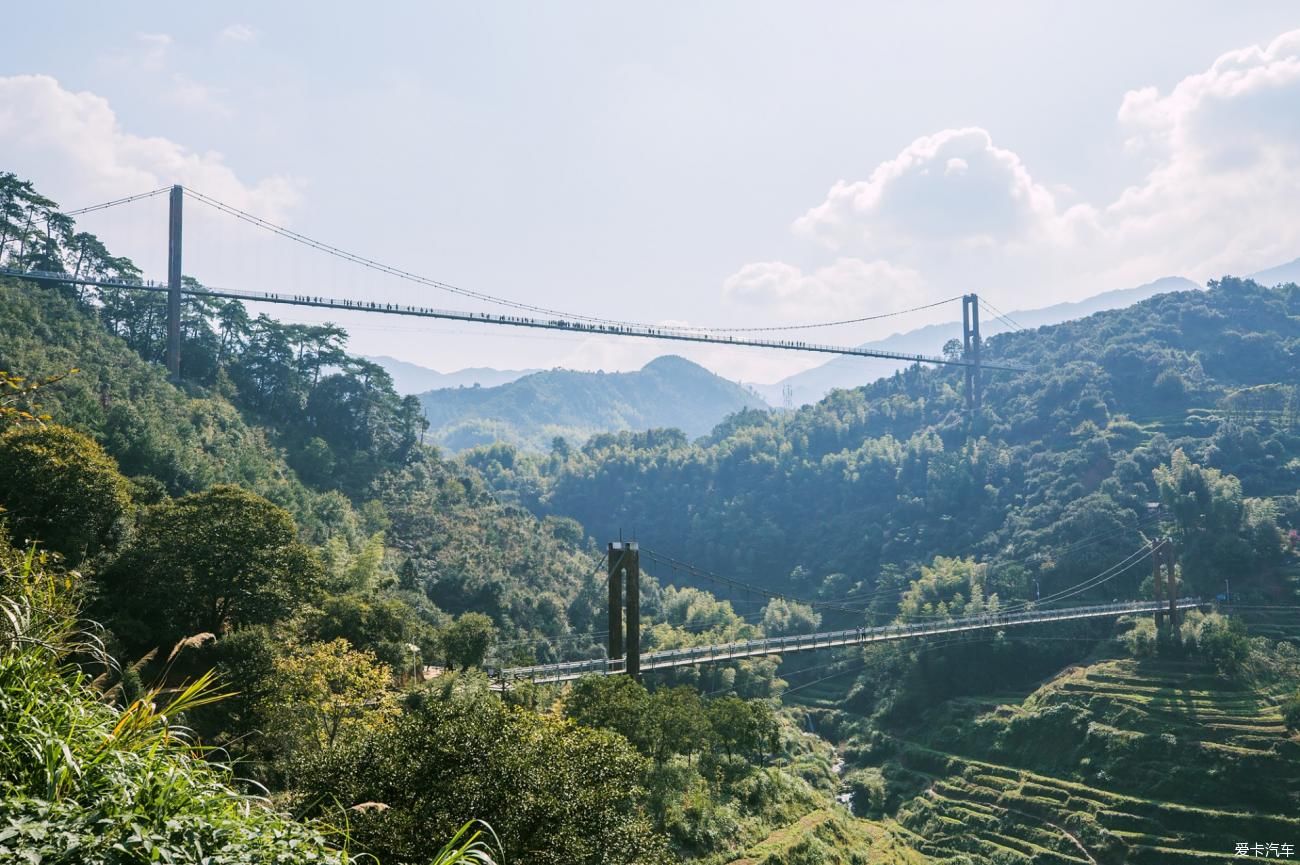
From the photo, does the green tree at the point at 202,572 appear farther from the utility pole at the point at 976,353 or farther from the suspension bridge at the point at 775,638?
the utility pole at the point at 976,353

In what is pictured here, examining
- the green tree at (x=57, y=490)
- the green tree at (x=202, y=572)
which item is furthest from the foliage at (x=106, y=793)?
the green tree at (x=57, y=490)

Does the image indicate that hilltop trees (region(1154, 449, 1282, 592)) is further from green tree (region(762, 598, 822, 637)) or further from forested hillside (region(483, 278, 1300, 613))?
green tree (region(762, 598, 822, 637))

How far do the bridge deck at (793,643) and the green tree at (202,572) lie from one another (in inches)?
236

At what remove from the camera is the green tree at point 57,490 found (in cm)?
1772

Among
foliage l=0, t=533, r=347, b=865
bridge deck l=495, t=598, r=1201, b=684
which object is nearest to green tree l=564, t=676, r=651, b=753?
bridge deck l=495, t=598, r=1201, b=684

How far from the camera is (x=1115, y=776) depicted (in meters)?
29.2

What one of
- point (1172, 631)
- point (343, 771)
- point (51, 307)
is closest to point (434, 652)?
point (343, 771)

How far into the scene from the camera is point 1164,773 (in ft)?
92.9

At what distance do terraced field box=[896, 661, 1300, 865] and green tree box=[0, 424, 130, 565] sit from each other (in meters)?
25.0

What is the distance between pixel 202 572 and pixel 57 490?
3.42m

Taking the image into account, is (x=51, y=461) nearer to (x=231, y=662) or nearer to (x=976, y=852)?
(x=231, y=662)

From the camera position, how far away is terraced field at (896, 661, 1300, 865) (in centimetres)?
2606

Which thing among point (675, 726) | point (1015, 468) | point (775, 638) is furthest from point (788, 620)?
point (675, 726)

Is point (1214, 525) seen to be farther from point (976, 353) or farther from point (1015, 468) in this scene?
point (976, 353)
